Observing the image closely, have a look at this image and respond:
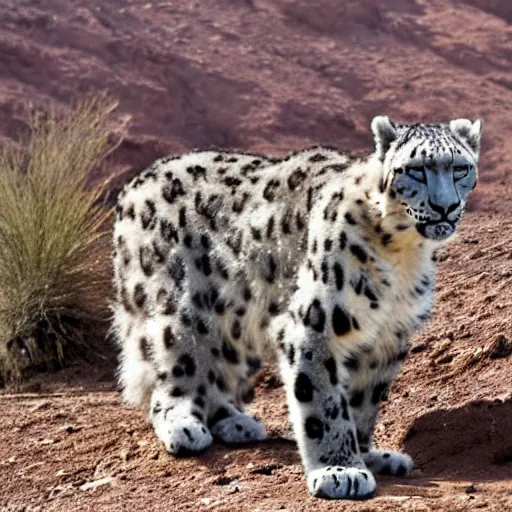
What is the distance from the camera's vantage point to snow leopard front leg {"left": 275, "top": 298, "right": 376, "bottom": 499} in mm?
5145

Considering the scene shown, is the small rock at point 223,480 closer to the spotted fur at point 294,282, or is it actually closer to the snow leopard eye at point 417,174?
the spotted fur at point 294,282

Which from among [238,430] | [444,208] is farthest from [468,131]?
[238,430]

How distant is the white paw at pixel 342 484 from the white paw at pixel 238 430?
0.90 metres

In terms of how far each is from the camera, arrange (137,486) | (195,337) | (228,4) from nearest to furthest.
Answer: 1. (137,486)
2. (195,337)
3. (228,4)

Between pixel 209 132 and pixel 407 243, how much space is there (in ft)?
22.8

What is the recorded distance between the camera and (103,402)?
7094 mm

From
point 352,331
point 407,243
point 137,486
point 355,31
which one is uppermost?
point 355,31

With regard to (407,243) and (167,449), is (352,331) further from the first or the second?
(167,449)

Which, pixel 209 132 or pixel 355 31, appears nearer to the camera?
pixel 209 132

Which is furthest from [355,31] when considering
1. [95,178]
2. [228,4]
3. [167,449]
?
[167,449]

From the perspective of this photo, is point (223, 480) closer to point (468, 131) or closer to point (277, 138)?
point (468, 131)

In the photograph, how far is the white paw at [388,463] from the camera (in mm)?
5559

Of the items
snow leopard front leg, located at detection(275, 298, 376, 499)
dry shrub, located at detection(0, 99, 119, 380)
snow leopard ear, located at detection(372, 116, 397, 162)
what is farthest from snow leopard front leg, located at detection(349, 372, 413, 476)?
dry shrub, located at detection(0, 99, 119, 380)

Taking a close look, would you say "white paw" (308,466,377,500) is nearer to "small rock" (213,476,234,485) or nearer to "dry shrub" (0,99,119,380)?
"small rock" (213,476,234,485)
